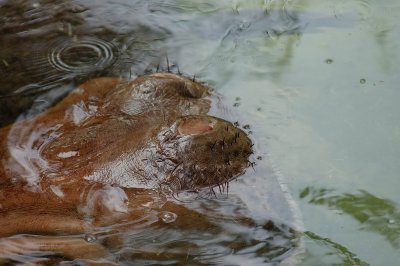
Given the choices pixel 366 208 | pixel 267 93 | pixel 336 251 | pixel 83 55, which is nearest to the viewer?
pixel 336 251

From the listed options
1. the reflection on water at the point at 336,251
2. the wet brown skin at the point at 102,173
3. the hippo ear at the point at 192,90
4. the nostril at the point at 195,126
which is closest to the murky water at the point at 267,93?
the reflection on water at the point at 336,251

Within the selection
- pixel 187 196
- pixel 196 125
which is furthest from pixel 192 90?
pixel 187 196

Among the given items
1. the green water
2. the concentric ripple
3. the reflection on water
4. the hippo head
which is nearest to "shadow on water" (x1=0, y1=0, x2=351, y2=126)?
the concentric ripple

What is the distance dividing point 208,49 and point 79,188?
2620 mm

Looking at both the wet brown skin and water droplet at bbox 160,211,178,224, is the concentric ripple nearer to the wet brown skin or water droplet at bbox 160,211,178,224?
the wet brown skin

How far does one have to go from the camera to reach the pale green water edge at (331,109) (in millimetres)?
3756

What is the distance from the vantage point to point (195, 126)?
10.6 ft

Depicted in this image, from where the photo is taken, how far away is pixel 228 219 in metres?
3.47

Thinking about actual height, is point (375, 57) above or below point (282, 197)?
above

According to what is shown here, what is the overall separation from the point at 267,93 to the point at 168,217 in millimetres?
1826

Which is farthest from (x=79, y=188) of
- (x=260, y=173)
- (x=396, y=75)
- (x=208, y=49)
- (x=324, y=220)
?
(x=396, y=75)

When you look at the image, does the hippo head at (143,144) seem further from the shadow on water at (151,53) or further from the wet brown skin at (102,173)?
the shadow on water at (151,53)

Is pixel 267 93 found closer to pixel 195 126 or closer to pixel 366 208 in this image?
pixel 366 208

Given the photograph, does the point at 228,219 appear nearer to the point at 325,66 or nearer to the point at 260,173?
the point at 260,173
